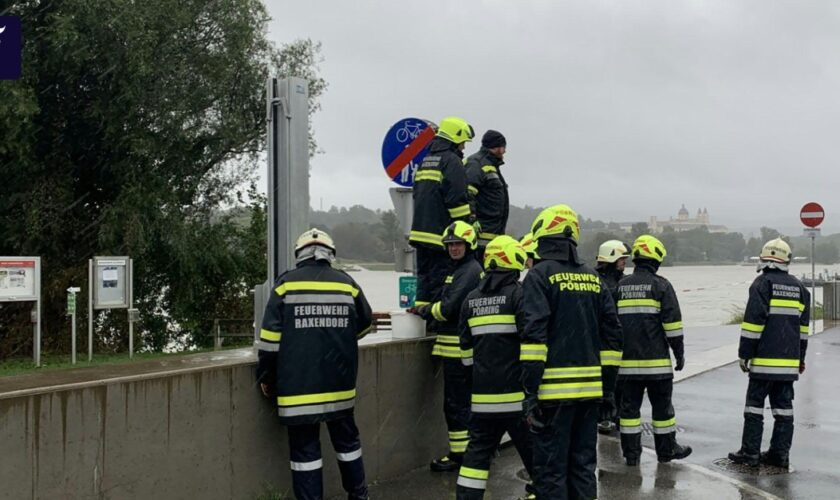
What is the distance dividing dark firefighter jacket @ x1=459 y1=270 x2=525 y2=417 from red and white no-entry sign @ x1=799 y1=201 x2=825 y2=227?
65.7 ft

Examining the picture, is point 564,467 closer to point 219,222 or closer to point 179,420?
point 179,420

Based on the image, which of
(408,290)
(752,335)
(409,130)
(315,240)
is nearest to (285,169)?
(315,240)

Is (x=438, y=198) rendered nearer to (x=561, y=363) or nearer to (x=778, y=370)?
(x=561, y=363)

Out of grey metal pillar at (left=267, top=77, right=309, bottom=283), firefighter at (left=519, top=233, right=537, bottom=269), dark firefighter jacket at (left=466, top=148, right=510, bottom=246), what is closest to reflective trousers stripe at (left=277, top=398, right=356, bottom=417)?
grey metal pillar at (left=267, top=77, right=309, bottom=283)

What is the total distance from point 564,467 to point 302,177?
9.51ft

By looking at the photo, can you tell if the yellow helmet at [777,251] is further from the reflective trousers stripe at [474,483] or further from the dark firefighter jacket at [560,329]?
the reflective trousers stripe at [474,483]

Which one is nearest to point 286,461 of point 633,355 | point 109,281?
point 633,355

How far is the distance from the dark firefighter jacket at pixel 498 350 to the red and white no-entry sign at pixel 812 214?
65.7 ft

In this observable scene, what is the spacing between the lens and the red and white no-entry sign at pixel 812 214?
2342 cm

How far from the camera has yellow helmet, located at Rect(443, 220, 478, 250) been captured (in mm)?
6891

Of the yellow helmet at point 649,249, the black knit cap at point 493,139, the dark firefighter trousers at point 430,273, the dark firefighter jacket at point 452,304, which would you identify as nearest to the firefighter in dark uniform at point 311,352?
the dark firefighter jacket at point 452,304

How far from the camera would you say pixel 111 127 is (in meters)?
23.8

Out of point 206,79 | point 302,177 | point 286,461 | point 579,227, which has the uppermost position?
point 206,79

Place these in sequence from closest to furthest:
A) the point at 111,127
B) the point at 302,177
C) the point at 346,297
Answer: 1. the point at 346,297
2. the point at 302,177
3. the point at 111,127
